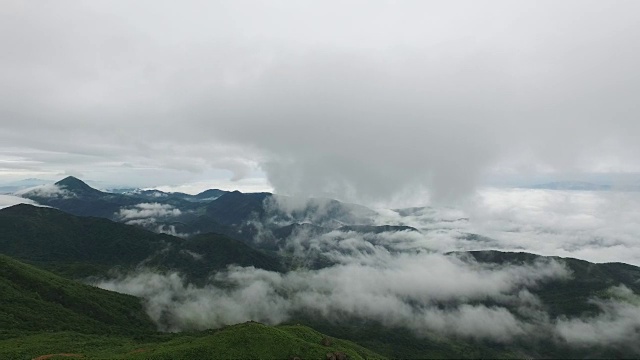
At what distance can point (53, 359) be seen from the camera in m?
178

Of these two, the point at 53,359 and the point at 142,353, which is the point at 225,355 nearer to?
the point at 142,353

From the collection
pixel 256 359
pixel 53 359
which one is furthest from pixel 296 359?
pixel 53 359

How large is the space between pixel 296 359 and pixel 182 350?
201 ft

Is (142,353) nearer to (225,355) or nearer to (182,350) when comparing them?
(182,350)

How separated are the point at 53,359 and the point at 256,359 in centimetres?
9809

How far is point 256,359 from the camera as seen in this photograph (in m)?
195

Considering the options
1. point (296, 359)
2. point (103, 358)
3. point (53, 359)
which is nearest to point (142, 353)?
point (103, 358)

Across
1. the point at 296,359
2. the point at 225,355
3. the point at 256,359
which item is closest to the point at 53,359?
the point at 225,355

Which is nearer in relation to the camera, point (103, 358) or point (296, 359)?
point (103, 358)

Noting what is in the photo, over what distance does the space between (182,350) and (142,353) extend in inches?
802

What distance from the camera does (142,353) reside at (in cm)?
19200

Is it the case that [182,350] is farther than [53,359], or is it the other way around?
[182,350]

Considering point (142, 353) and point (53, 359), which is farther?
point (142, 353)

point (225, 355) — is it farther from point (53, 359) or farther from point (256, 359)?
point (53, 359)
